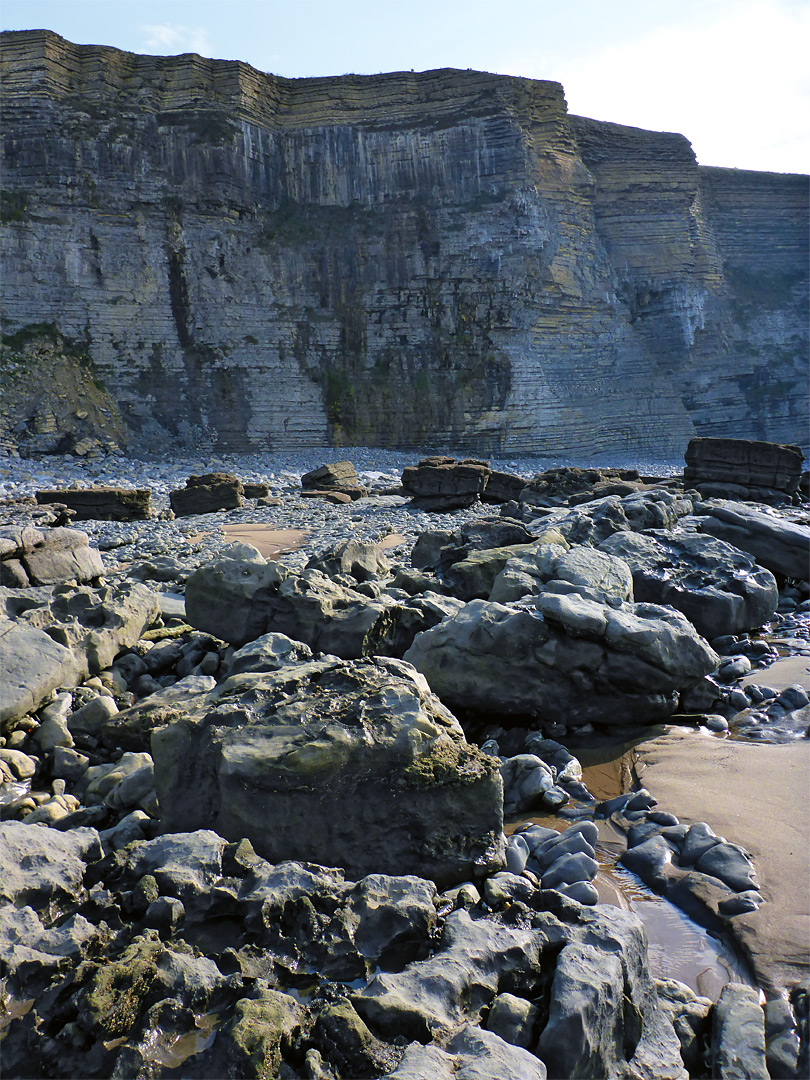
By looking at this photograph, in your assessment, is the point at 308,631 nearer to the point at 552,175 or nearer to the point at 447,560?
the point at 447,560

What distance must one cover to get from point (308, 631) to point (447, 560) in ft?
7.57

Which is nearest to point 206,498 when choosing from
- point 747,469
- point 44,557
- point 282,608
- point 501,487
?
point 501,487

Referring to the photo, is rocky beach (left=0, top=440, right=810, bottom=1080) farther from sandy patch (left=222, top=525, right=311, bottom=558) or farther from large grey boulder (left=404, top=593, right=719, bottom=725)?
sandy patch (left=222, top=525, right=311, bottom=558)

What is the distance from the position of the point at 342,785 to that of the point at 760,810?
1846 mm

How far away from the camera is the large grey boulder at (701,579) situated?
5.53 meters

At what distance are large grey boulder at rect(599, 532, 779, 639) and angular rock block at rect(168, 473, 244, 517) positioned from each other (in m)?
8.37

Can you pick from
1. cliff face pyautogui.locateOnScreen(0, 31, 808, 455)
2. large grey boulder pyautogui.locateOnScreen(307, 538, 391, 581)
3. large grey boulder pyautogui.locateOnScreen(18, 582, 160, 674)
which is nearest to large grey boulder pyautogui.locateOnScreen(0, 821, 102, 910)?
large grey boulder pyautogui.locateOnScreen(18, 582, 160, 674)

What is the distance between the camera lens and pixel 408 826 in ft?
7.90

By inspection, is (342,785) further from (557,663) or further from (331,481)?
(331,481)

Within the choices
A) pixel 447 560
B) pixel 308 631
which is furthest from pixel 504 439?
pixel 308 631

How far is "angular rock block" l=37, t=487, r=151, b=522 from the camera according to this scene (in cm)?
1188

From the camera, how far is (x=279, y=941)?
6.31ft

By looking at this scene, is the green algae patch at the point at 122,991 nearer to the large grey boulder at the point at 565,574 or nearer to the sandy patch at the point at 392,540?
the large grey boulder at the point at 565,574

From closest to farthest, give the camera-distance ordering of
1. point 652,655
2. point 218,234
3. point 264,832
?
1. point 264,832
2. point 652,655
3. point 218,234
